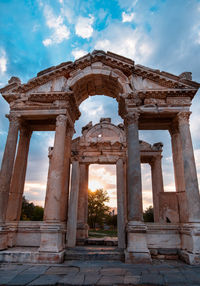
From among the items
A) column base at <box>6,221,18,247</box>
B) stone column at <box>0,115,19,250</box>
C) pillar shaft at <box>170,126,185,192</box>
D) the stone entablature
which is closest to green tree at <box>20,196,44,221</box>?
the stone entablature

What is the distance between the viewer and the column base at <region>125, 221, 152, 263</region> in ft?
26.3

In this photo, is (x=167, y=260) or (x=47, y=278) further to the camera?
(x=167, y=260)

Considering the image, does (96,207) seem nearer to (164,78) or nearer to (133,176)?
(133,176)

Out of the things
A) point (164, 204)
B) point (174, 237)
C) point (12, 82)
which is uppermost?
point (12, 82)

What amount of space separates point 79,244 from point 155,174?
8.62 meters

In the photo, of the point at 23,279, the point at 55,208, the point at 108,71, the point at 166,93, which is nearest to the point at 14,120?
the point at 55,208

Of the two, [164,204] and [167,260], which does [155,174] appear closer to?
[164,204]

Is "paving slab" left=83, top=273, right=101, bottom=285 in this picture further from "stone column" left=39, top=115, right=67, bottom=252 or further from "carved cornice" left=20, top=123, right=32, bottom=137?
"carved cornice" left=20, top=123, right=32, bottom=137

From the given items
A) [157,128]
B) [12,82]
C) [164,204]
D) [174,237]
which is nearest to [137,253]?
[174,237]

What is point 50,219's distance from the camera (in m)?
8.82

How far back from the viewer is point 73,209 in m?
11.8

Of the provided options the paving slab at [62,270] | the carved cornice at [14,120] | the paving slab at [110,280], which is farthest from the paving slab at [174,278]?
the carved cornice at [14,120]

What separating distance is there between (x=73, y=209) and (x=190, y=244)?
643 centimetres

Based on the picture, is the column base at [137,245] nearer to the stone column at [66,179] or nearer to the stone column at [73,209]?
the stone column at [66,179]
